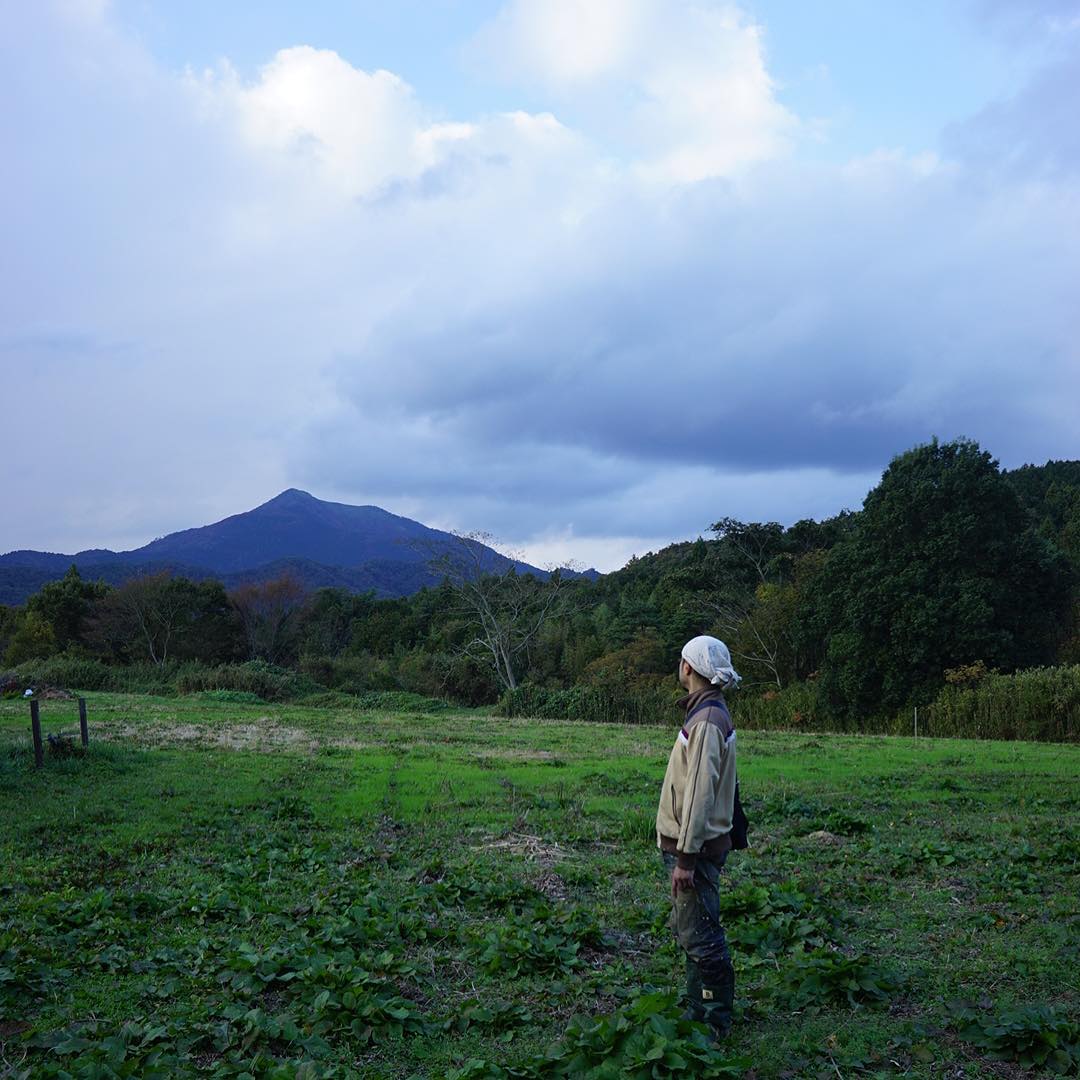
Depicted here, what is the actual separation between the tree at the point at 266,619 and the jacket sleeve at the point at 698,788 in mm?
53812

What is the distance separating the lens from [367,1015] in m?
4.64

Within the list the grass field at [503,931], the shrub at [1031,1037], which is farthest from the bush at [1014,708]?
the shrub at [1031,1037]

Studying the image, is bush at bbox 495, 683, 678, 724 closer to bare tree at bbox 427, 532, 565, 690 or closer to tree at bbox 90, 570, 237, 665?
bare tree at bbox 427, 532, 565, 690

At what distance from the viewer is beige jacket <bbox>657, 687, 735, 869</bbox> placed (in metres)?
4.46

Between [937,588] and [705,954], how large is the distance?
87.3 feet

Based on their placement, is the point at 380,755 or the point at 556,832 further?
the point at 380,755

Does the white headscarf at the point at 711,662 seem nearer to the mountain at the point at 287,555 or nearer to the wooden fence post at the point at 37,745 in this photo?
the wooden fence post at the point at 37,745

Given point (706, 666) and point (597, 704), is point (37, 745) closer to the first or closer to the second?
point (706, 666)

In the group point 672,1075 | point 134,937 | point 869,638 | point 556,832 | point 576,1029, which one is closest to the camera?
point 672,1075

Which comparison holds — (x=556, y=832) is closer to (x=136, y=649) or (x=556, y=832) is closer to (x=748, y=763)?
(x=748, y=763)

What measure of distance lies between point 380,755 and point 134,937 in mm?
11884

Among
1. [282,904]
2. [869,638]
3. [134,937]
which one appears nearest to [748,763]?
[282,904]

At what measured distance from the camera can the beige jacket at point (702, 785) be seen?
4461mm

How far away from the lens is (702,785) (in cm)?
449
